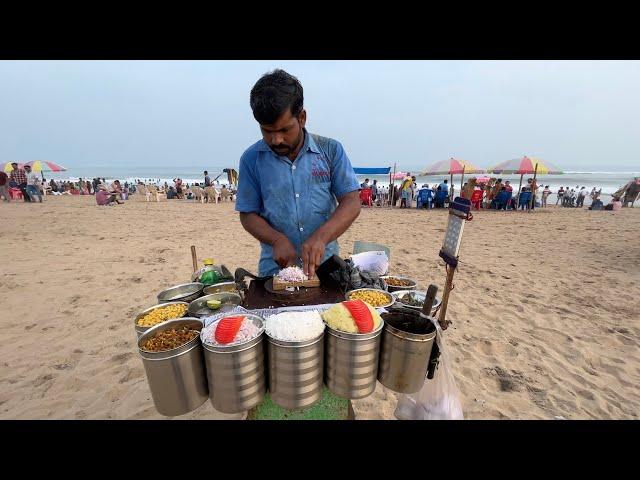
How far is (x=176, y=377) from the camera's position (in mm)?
1319

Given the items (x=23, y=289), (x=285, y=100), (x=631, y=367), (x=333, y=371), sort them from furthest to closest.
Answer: (x=23, y=289), (x=631, y=367), (x=285, y=100), (x=333, y=371)

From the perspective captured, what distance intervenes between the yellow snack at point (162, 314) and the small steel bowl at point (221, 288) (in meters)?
0.27

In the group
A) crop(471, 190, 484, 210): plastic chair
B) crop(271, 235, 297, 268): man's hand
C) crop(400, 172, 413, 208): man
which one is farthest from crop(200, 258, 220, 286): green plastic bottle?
crop(471, 190, 484, 210): plastic chair

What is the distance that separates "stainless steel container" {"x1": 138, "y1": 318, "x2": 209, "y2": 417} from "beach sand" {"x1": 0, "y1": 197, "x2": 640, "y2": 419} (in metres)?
1.86

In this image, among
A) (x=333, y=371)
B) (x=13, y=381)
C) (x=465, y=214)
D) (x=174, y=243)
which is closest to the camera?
(x=333, y=371)

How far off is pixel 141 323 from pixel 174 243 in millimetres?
8220

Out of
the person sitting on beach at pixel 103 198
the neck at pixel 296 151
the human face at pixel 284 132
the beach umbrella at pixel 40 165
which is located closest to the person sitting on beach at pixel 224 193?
the person sitting on beach at pixel 103 198

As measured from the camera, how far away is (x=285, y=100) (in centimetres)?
165

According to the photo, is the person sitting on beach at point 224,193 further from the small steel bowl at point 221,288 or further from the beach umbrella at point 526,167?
the small steel bowl at point 221,288

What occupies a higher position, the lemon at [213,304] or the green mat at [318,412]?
the lemon at [213,304]

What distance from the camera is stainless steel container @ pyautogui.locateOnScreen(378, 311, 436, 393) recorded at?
143 cm

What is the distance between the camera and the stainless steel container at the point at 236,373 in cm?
129
